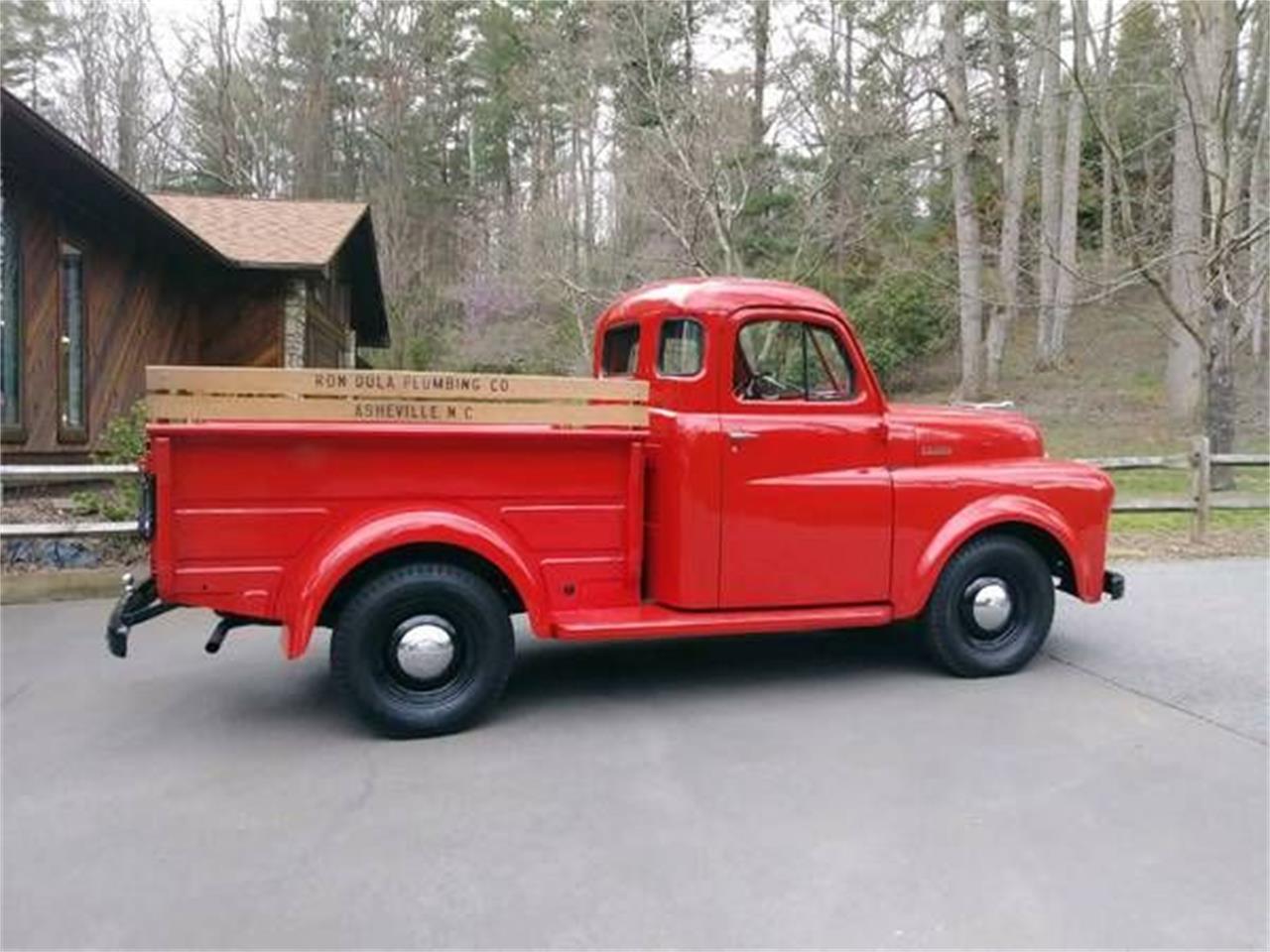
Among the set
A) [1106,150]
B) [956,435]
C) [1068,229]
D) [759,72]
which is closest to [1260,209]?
[1106,150]

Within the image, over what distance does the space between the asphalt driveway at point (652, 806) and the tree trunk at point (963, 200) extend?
14.7 meters

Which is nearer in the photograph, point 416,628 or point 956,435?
point 416,628

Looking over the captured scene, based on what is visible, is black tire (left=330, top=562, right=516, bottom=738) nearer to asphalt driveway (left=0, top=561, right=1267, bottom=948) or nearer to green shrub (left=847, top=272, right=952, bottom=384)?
asphalt driveway (left=0, top=561, right=1267, bottom=948)

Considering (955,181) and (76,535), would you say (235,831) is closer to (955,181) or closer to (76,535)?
(76,535)

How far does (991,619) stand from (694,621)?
1.75 m

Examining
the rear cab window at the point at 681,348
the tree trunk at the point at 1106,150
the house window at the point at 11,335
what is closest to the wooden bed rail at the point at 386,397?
the rear cab window at the point at 681,348

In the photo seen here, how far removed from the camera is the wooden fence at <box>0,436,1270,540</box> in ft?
23.1

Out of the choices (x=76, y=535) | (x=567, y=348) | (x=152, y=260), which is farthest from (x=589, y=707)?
(x=567, y=348)

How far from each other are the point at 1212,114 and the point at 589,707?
1088 cm

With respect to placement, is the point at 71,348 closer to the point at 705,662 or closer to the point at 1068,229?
the point at 705,662

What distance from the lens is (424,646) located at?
4391 millimetres

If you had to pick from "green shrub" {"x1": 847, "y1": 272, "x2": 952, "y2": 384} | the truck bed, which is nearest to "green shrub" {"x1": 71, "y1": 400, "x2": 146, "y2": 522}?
the truck bed

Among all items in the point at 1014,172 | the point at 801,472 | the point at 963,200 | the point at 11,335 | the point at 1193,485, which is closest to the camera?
the point at 801,472

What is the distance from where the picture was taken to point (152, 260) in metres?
11.6
